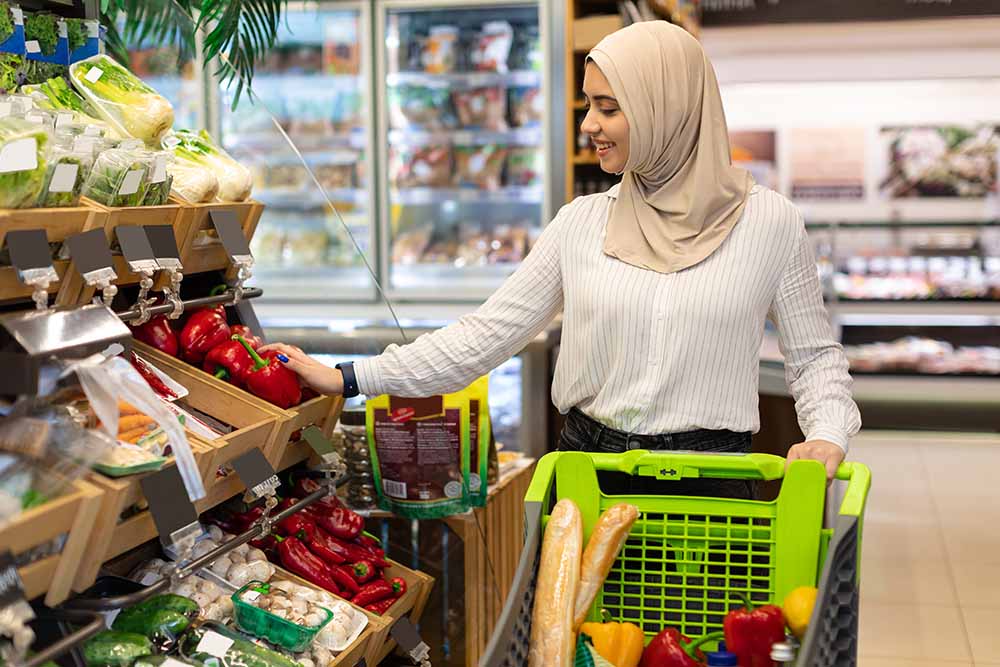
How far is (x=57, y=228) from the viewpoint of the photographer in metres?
1.79

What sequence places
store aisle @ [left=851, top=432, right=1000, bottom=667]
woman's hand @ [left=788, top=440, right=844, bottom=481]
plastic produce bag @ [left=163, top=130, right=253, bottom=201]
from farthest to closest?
1. store aisle @ [left=851, top=432, right=1000, bottom=667]
2. plastic produce bag @ [left=163, top=130, right=253, bottom=201]
3. woman's hand @ [left=788, top=440, right=844, bottom=481]

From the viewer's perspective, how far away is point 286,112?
6137 millimetres

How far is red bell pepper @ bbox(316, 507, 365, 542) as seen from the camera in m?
2.60

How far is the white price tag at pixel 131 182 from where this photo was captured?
2008 millimetres

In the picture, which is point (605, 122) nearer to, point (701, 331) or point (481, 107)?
point (701, 331)

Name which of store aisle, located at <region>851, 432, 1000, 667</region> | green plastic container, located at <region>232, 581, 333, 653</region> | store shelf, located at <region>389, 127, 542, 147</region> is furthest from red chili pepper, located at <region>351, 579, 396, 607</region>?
store shelf, located at <region>389, 127, 542, 147</region>

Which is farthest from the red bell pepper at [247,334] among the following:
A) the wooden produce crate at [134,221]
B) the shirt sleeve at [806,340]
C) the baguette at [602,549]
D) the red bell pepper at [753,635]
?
the red bell pepper at [753,635]

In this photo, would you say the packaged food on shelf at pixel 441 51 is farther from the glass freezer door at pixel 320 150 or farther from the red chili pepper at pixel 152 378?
the red chili pepper at pixel 152 378

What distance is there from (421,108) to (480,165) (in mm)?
417

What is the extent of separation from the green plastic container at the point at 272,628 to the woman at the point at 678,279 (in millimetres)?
661

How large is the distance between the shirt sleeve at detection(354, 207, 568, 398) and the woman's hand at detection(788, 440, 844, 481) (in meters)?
0.66

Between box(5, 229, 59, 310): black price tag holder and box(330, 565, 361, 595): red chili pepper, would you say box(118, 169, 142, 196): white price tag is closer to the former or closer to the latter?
box(5, 229, 59, 310): black price tag holder

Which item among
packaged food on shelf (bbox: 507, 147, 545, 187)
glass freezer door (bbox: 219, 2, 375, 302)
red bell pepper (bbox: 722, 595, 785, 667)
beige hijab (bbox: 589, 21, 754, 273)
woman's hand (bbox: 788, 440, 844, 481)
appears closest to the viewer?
red bell pepper (bbox: 722, 595, 785, 667)

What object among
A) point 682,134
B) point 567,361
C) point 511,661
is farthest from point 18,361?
point 682,134
